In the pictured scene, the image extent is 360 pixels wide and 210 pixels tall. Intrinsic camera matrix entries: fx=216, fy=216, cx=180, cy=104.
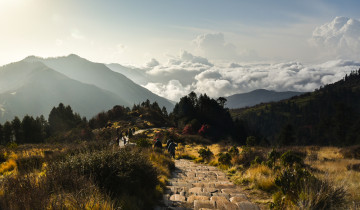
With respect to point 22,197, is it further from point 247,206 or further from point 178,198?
point 247,206

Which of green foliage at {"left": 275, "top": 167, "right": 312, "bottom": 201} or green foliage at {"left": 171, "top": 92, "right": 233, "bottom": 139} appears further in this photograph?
green foliage at {"left": 171, "top": 92, "right": 233, "bottom": 139}

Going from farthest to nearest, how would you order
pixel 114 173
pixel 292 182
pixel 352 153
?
1. pixel 352 153
2. pixel 114 173
3. pixel 292 182

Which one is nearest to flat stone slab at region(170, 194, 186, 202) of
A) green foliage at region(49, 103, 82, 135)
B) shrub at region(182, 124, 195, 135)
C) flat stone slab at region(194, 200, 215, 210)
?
flat stone slab at region(194, 200, 215, 210)

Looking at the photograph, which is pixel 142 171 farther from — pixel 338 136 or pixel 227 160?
pixel 338 136

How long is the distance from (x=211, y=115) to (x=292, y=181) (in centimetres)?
8856

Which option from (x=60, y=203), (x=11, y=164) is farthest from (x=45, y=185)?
(x=11, y=164)

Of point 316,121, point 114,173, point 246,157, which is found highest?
point 114,173

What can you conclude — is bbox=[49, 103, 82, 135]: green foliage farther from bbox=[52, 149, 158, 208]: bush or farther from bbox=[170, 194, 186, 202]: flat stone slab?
bbox=[170, 194, 186, 202]: flat stone slab

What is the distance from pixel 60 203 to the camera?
3.96 meters

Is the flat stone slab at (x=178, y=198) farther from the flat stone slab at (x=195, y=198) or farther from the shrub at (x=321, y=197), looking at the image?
the shrub at (x=321, y=197)

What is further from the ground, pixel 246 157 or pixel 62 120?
pixel 62 120

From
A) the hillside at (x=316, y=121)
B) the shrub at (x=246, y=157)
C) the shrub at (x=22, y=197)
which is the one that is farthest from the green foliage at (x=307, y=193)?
the hillside at (x=316, y=121)

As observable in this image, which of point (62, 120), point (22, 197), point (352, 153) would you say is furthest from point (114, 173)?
point (62, 120)

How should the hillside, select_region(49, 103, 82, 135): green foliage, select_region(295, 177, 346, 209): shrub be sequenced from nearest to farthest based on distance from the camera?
select_region(295, 177, 346, 209): shrub < the hillside < select_region(49, 103, 82, 135): green foliage
